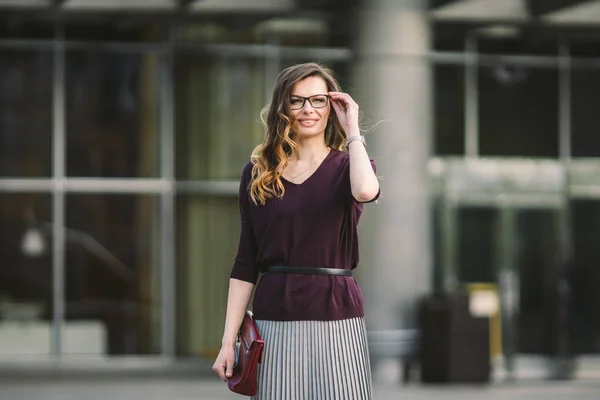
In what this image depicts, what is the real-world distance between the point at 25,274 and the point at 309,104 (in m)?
13.7

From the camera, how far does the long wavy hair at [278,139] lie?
4.06 meters

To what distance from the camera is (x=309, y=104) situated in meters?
4.07

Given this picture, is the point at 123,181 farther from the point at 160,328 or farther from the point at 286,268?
the point at 286,268

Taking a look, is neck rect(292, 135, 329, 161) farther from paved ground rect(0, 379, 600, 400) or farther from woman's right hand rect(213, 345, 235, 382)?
paved ground rect(0, 379, 600, 400)

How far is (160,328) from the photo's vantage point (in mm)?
17547

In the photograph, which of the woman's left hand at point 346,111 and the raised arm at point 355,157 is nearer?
the raised arm at point 355,157

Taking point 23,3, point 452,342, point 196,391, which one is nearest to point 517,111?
point 452,342

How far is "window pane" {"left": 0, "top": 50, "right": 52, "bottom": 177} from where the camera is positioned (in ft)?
56.4

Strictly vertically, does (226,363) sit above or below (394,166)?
below

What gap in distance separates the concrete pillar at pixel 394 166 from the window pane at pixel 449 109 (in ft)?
8.52

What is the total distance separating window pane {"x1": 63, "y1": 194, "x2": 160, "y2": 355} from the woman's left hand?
534 inches

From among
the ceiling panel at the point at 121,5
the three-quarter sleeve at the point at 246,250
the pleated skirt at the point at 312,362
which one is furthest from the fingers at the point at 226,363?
the ceiling panel at the point at 121,5

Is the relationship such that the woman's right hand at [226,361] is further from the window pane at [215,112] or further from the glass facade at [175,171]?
the window pane at [215,112]

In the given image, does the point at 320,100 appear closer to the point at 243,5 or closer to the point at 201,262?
the point at 243,5
